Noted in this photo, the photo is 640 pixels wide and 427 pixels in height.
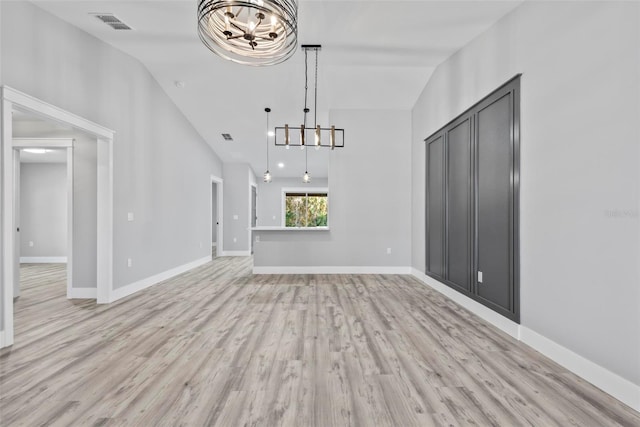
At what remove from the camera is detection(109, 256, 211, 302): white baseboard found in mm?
3963

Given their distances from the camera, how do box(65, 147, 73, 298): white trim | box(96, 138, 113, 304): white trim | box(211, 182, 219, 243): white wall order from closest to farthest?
box(96, 138, 113, 304): white trim < box(65, 147, 73, 298): white trim < box(211, 182, 219, 243): white wall

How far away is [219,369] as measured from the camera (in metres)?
2.14

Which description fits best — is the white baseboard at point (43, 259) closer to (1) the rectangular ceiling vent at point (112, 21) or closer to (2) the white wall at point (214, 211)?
(2) the white wall at point (214, 211)

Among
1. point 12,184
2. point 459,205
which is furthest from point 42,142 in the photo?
point 459,205

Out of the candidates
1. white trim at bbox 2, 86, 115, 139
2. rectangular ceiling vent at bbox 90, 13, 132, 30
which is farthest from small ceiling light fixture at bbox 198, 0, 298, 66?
white trim at bbox 2, 86, 115, 139

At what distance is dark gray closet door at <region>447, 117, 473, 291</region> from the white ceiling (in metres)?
1.20

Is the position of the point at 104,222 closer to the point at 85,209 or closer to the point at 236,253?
the point at 85,209

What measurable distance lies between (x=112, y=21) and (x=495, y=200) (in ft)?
15.5

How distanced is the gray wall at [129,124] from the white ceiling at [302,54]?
9.7 inches

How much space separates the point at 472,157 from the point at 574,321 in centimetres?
202

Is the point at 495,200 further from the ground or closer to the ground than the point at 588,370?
further from the ground

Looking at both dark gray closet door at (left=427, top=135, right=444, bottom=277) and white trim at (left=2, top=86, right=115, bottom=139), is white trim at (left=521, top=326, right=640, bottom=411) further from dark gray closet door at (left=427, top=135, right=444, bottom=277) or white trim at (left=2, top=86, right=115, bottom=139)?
white trim at (left=2, top=86, right=115, bottom=139)

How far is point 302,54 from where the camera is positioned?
166 inches

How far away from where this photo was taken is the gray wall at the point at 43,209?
7215 mm
